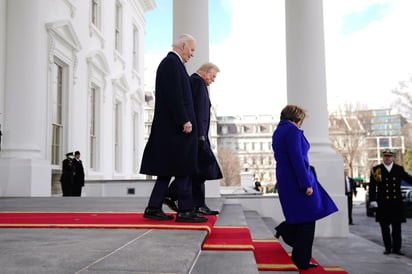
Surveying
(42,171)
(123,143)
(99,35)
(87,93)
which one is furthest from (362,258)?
(123,143)

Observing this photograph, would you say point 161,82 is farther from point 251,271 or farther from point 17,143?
point 17,143

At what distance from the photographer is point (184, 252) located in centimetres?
276

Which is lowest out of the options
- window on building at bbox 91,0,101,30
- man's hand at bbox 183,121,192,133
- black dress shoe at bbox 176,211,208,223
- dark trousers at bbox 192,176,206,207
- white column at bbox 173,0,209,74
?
black dress shoe at bbox 176,211,208,223

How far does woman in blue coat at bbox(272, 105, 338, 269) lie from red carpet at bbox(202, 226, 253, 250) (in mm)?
514

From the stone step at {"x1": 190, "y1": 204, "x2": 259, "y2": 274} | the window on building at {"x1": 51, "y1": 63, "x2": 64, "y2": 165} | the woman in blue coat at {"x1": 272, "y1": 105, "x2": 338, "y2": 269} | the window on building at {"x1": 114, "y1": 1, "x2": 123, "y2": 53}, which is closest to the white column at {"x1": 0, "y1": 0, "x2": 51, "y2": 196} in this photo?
the window on building at {"x1": 51, "y1": 63, "x2": 64, "y2": 165}

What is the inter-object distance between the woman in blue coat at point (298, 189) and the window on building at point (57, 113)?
11.2 meters

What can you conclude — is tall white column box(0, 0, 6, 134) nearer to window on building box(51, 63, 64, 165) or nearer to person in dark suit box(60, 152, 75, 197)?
person in dark suit box(60, 152, 75, 197)

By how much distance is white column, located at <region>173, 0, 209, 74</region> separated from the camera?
10.7 meters

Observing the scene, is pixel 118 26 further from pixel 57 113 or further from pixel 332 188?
pixel 332 188

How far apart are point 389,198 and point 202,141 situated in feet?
14.2

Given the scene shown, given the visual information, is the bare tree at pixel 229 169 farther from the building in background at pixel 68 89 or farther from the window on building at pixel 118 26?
the window on building at pixel 118 26

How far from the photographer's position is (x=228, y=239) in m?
3.82

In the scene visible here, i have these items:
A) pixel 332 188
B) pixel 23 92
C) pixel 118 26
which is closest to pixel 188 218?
pixel 332 188

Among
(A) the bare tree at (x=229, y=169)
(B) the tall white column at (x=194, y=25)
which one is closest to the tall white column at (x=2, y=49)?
(B) the tall white column at (x=194, y=25)
